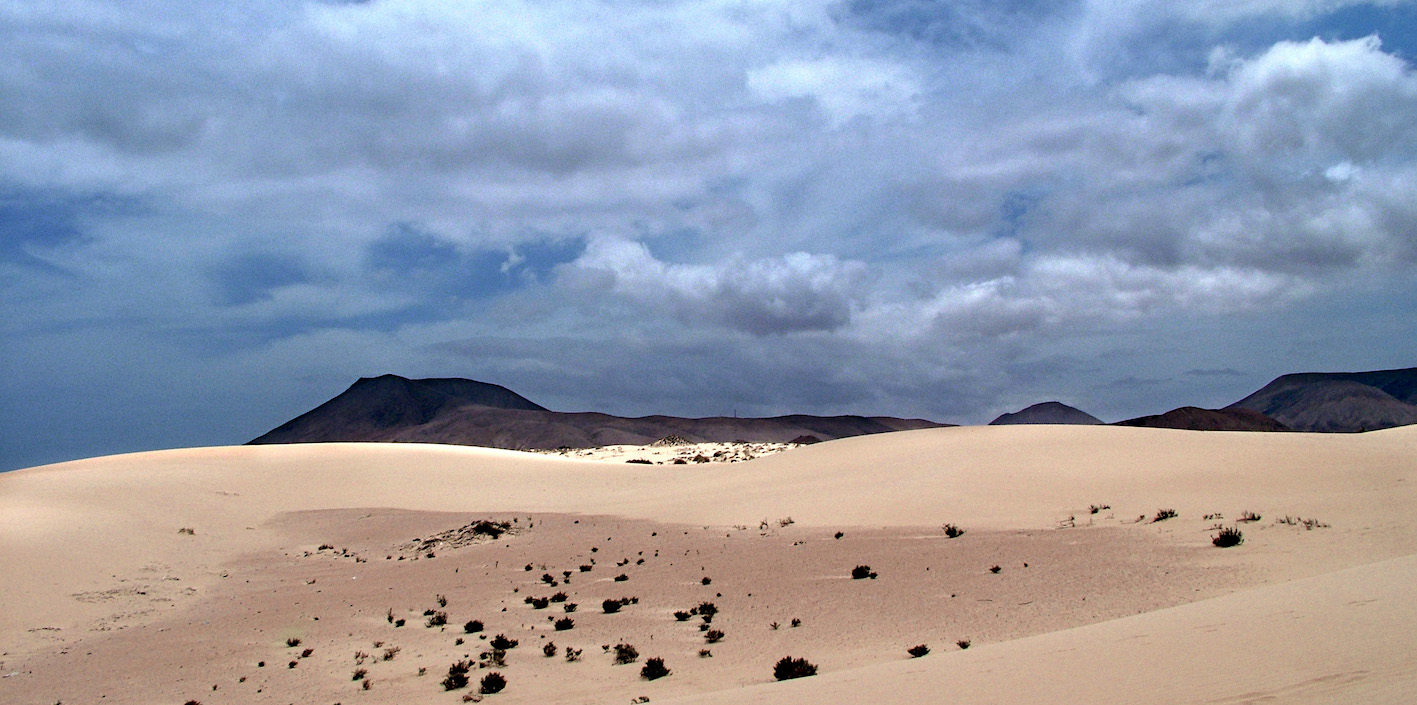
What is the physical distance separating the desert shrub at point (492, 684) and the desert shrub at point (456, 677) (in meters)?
0.36

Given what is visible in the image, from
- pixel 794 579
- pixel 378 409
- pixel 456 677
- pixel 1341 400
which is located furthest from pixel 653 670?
pixel 378 409

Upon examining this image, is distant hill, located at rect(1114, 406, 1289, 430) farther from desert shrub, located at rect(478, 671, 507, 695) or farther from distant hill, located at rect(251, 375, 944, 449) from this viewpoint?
desert shrub, located at rect(478, 671, 507, 695)

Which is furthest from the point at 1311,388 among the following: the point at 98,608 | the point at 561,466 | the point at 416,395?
the point at 98,608

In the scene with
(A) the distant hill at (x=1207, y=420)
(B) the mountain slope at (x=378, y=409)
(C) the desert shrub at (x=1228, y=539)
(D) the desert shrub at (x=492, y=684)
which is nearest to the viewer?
(D) the desert shrub at (x=492, y=684)

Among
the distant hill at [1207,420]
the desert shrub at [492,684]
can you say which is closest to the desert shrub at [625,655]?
the desert shrub at [492,684]

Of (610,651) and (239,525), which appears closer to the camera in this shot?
(610,651)

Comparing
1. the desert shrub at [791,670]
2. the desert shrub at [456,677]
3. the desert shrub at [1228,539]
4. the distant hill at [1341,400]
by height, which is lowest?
the desert shrub at [456,677]

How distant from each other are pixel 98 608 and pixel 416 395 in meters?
140

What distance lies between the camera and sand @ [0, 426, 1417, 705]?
353 inches

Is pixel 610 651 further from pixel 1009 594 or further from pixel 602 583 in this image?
pixel 1009 594

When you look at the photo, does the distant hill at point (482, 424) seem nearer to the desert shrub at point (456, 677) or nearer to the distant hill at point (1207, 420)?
the distant hill at point (1207, 420)

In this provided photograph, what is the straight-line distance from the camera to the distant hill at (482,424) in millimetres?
116375

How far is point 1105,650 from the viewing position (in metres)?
9.04

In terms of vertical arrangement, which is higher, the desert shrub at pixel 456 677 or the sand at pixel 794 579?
the sand at pixel 794 579
